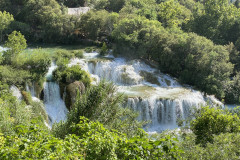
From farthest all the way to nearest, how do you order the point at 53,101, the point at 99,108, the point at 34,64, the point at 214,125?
the point at 34,64, the point at 53,101, the point at 214,125, the point at 99,108

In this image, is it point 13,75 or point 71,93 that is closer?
point 13,75

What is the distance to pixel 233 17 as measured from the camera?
36.4m

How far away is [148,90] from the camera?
24.5 metres

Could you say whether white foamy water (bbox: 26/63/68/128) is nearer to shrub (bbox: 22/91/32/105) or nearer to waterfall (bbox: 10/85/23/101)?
shrub (bbox: 22/91/32/105)

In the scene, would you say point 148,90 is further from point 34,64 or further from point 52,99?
point 34,64

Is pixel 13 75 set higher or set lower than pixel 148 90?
higher

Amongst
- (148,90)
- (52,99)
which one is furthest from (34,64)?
(148,90)

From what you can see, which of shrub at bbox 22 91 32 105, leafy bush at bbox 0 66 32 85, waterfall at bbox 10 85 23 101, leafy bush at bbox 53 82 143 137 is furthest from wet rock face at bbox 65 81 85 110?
leafy bush at bbox 53 82 143 137

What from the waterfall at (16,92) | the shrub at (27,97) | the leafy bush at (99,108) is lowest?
the shrub at (27,97)

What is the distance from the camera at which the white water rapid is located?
22078 mm

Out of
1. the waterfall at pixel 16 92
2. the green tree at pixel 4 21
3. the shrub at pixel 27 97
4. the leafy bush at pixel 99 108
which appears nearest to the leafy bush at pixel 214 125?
the leafy bush at pixel 99 108

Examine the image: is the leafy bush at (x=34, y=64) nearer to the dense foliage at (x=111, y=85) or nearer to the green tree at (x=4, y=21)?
the dense foliage at (x=111, y=85)

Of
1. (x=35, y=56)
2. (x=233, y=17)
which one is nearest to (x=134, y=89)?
(x=35, y=56)

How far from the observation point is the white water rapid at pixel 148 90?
22.1m
